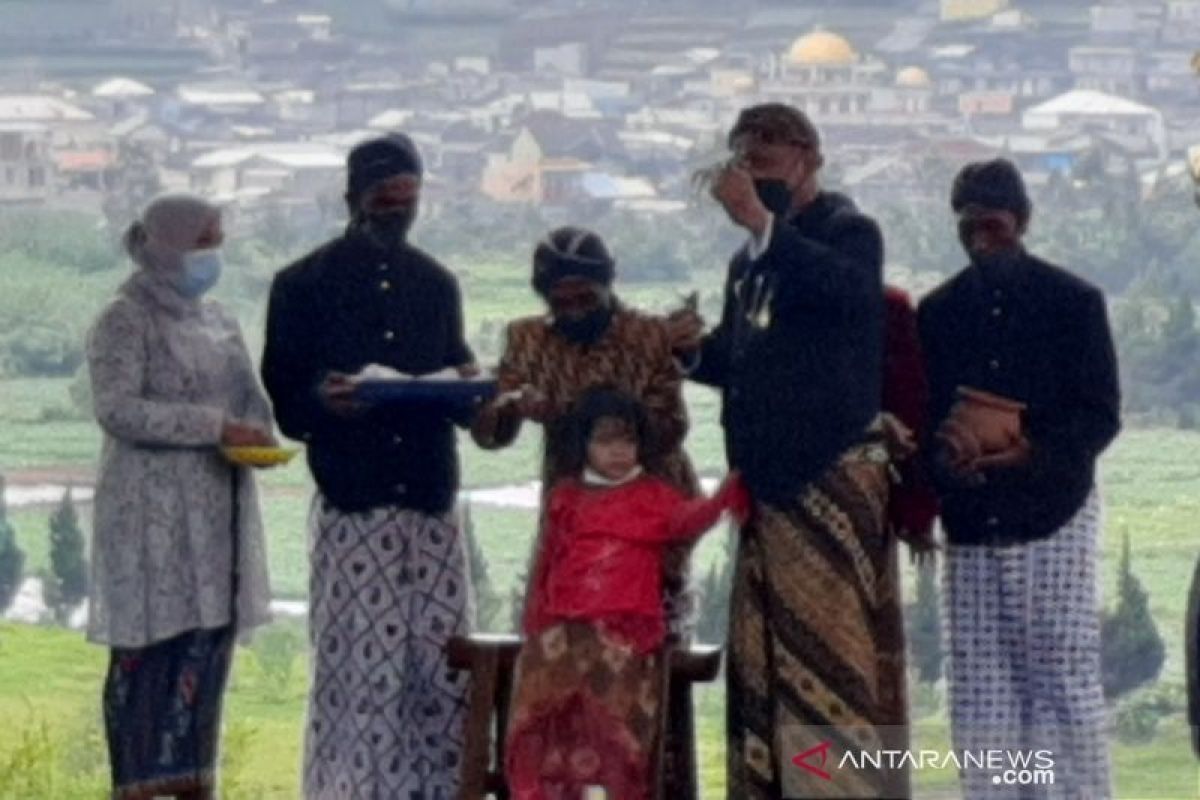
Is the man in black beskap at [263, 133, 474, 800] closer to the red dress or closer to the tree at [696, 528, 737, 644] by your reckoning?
the red dress

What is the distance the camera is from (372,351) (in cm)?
817

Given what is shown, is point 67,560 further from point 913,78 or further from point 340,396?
point 913,78

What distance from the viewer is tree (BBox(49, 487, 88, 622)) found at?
9859 millimetres

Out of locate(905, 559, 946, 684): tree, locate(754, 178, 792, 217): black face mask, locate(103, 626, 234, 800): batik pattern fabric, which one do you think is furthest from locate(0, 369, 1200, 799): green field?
locate(754, 178, 792, 217): black face mask

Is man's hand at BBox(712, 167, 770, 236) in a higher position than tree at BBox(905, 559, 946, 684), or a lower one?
higher

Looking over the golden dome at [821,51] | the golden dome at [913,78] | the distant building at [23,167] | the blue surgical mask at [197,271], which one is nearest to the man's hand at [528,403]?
the blue surgical mask at [197,271]

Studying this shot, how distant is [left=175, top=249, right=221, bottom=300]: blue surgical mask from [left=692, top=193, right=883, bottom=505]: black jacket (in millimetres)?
1377

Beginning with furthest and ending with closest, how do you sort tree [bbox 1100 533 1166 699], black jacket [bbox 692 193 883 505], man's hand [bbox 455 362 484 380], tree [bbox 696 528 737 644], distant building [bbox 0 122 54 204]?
1. distant building [bbox 0 122 54 204]
2. tree [bbox 1100 533 1166 699]
3. tree [bbox 696 528 737 644]
4. man's hand [bbox 455 362 484 380]
5. black jacket [bbox 692 193 883 505]

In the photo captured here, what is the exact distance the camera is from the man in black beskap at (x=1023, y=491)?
7.91 m

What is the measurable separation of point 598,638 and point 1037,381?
3.94 ft

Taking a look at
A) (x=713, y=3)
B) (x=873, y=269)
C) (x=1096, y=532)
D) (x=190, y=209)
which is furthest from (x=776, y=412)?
(x=713, y=3)

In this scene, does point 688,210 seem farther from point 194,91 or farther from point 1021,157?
point 194,91

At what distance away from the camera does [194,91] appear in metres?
10.4

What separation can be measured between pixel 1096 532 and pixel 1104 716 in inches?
17.2
